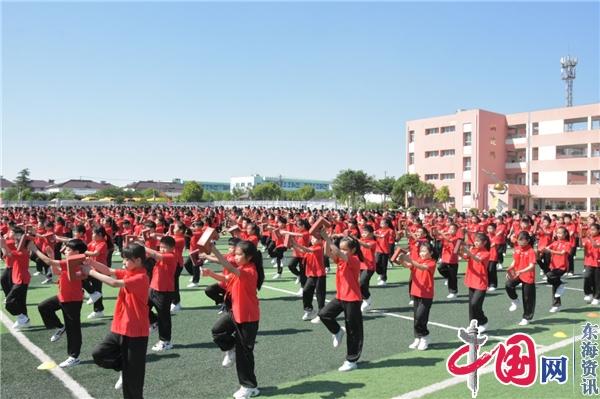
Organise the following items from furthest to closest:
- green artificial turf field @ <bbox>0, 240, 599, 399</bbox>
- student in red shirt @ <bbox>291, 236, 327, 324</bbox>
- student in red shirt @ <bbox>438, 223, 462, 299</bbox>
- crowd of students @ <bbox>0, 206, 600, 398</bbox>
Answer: student in red shirt @ <bbox>438, 223, 462, 299</bbox> → student in red shirt @ <bbox>291, 236, 327, 324</bbox> → green artificial turf field @ <bbox>0, 240, 599, 399</bbox> → crowd of students @ <bbox>0, 206, 600, 398</bbox>

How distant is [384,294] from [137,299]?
7362mm

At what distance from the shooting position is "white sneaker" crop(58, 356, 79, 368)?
20.0 ft

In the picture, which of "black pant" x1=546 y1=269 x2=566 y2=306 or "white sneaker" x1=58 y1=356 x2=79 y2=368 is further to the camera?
"black pant" x1=546 y1=269 x2=566 y2=306

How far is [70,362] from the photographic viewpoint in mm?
6121

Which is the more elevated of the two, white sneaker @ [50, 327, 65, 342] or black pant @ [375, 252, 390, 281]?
black pant @ [375, 252, 390, 281]

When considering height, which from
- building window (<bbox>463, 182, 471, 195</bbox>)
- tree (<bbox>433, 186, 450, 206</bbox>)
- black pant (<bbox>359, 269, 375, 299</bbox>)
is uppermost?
building window (<bbox>463, 182, 471, 195</bbox>)

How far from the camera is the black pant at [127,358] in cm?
467

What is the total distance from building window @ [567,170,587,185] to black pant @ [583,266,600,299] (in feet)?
147

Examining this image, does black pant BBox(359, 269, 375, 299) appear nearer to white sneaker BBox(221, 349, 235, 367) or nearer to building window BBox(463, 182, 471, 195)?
white sneaker BBox(221, 349, 235, 367)

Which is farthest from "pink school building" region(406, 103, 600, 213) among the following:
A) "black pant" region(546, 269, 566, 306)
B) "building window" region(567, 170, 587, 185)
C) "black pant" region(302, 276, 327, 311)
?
"black pant" region(302, 276, 327, 311)

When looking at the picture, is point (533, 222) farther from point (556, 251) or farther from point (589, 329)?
point (589, 329)

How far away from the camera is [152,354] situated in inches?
260

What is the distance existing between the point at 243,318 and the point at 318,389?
117 cm

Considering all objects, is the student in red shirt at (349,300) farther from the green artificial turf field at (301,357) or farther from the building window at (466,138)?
the building window at (466,138)
